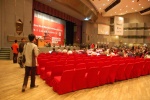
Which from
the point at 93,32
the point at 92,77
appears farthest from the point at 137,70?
the point at 93,32

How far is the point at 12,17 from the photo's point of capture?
13.0 m

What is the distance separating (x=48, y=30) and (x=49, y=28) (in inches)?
13.1

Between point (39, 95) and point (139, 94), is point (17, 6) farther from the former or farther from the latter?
point (139, 94)

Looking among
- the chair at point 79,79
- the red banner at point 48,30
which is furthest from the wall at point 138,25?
the chair at point 79,79

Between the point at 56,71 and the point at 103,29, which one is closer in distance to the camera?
the point at 56,71

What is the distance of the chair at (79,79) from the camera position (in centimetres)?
482

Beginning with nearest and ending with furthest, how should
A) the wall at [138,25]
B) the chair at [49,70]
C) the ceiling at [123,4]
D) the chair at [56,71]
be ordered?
the chair at [56,71]
the chair at [49,70]
the ceiling at [123,4]
the wall at [138,25]

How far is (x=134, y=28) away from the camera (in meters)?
30.8

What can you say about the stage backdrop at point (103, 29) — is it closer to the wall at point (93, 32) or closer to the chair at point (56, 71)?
the wall at point (93, 32)

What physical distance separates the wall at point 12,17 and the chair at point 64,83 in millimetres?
9378

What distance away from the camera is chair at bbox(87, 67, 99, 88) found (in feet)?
17.0

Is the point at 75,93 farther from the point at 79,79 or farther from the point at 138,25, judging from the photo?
the point at 138,25

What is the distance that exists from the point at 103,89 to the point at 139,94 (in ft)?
3.31

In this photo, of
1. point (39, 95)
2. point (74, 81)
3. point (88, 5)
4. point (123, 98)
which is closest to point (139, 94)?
point (123, 98)
